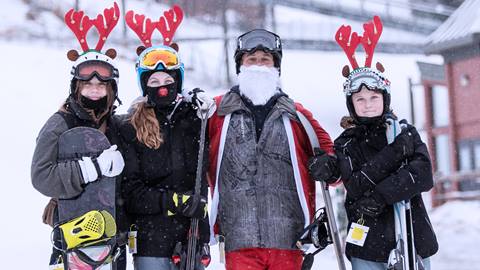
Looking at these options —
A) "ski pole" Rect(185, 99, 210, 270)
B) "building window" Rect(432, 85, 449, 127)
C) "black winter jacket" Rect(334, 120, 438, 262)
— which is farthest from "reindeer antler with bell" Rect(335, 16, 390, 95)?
"building window" Rect(432, 85, 449, 127)

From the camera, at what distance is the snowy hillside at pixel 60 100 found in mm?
11891

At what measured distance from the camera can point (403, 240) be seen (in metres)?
4.53

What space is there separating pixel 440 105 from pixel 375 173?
1916 cm

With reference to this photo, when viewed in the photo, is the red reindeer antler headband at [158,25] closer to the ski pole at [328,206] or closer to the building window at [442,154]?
the ski pole at [328,206]

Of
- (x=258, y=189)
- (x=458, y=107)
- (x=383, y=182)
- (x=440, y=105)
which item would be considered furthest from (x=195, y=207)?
(x=440, y=105)

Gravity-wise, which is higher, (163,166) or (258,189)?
(163,166)

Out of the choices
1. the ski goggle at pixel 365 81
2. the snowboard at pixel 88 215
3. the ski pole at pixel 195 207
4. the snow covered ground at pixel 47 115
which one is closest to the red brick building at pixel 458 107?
the snow covered ground at pixel 47 115

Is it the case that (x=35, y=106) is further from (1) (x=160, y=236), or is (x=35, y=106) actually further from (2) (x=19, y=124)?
(1) (x=160, y=236)

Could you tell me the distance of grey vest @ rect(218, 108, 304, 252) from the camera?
483cm

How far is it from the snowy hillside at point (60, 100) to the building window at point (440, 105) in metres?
3.84

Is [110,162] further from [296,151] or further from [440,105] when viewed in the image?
[440,105]

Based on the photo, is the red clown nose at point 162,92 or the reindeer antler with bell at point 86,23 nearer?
the red clown nose at point 162,92

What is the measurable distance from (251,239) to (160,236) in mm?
607

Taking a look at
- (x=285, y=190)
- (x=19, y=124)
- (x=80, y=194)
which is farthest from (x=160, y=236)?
(x=19, y=124)
